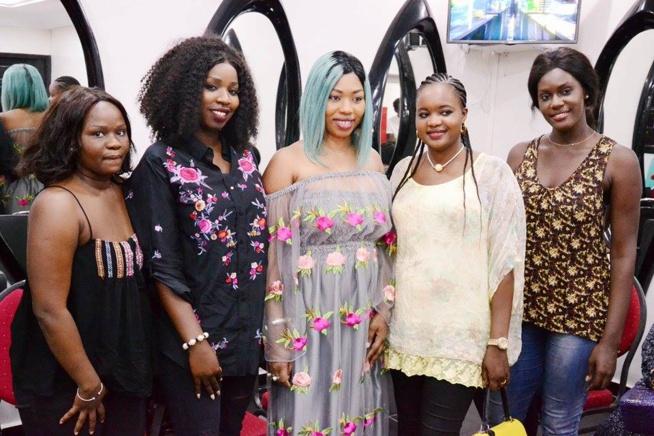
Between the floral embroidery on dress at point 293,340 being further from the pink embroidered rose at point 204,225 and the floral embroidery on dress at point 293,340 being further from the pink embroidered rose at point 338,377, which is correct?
the pink embroidered rose at point 204,225

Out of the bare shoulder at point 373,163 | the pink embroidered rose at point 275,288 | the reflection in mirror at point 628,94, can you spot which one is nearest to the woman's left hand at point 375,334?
the pink embroidered rose at point 275,288

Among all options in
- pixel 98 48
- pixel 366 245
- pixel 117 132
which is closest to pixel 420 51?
pixel 98 48

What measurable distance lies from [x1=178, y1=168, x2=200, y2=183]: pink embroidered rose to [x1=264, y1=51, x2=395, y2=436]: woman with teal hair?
10.9 inches

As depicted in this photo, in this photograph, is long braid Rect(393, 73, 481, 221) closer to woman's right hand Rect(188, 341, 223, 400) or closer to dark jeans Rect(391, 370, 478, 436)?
dark jeans Rect(391, 370, 478, 436)

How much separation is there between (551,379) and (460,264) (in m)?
0.53

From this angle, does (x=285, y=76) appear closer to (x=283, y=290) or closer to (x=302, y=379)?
(x=283, y=290)

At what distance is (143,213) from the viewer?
1.68 meters

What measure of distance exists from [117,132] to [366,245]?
2.59ft

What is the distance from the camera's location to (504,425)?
6.46ft

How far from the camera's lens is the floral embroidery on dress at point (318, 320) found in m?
1.96

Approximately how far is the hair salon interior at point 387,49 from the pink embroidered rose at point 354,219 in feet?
4.11

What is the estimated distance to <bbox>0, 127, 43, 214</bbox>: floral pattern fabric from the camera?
223 centimetres

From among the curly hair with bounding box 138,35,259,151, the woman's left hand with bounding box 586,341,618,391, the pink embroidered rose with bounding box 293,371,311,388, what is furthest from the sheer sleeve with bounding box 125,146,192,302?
the woman's left hand with bounding box 586,341,618,391

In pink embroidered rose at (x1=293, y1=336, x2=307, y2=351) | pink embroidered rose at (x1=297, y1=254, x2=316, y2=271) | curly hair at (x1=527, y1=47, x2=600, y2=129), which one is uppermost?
curly hair at (x1=527, y1=47, x2=600, y2=129)
